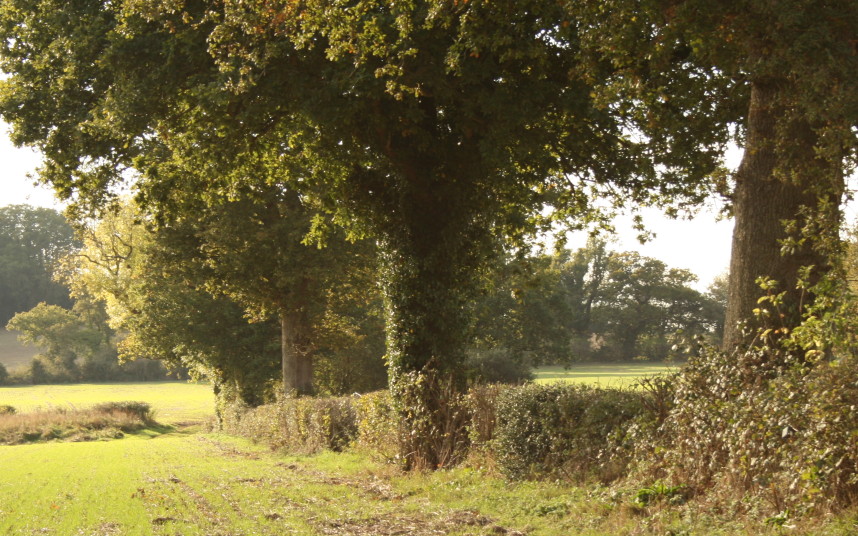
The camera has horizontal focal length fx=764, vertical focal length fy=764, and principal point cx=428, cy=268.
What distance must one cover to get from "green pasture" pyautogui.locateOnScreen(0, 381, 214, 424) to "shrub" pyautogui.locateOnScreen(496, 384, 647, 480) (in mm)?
38006

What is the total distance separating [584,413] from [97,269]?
3721cm

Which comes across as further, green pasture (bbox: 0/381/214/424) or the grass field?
the grass field

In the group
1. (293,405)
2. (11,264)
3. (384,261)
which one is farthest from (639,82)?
(11,264)

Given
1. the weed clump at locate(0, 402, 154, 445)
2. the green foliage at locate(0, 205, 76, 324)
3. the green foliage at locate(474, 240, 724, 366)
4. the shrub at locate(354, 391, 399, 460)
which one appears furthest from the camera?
the green foliage at locate(0, 205, 76, 324)

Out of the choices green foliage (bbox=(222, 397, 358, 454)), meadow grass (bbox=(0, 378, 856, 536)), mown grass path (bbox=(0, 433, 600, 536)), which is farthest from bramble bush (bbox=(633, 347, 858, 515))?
green foliage (bbox=(222, 397, 358, 454))

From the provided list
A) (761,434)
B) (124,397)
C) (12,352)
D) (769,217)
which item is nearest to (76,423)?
(124,397)

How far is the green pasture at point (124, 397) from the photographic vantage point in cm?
5150

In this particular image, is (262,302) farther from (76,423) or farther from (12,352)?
(12,352)

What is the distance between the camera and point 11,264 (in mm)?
102875

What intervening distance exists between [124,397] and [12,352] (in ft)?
158

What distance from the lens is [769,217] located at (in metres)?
9.83

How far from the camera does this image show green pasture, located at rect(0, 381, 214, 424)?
51500mm

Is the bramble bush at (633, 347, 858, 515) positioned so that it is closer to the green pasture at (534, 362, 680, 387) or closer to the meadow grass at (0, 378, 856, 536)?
the meadow grass at (0, 378, 856, 536)

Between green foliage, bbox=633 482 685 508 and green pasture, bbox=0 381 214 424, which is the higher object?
green foliage, bbox=633 482 685 508
